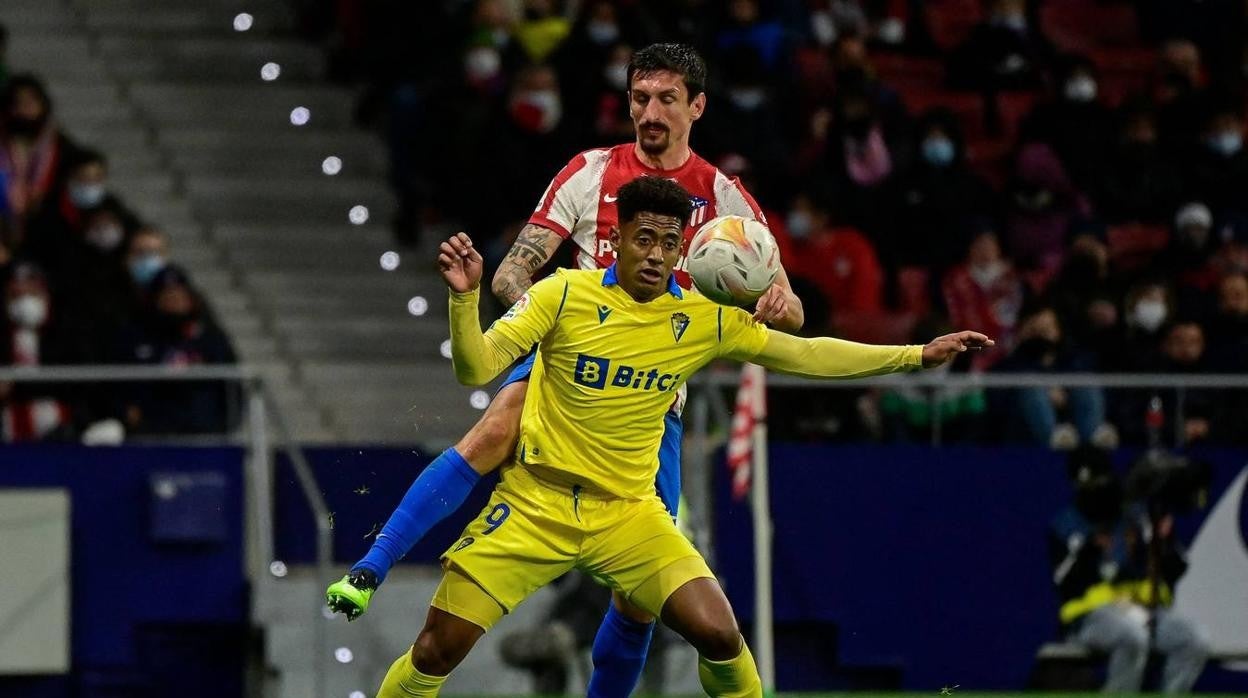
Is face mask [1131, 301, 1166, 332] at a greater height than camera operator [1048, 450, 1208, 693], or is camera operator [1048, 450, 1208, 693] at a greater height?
face mask [1131, 301, 1166, 332]

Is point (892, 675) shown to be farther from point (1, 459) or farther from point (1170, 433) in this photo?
point (1, 459)

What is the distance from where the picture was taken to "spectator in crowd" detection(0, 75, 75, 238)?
13.5 m

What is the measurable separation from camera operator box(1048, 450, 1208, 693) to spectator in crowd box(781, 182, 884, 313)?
A: 1.57 metres

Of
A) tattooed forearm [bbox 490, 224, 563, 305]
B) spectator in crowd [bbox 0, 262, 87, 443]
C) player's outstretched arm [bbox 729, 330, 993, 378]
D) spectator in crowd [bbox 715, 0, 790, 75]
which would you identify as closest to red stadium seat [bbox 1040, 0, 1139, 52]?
spectator in crowd [bbox 715, 0, 790, 75]

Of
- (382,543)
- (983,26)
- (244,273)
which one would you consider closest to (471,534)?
(382,543)

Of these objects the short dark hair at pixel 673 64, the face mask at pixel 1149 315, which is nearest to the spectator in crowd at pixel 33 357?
the short dark hair at pixel 673 64

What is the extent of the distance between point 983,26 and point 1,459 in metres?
7.28

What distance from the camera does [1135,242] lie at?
1564 cm

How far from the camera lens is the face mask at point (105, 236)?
13320 millimetres

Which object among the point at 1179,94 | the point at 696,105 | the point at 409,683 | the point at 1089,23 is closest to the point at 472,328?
the point at 409,683

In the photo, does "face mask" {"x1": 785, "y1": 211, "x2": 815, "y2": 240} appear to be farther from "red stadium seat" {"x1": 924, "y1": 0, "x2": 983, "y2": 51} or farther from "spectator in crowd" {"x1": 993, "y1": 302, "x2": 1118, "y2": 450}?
"red stadium seat" {"x1": 924, "y1": 0, "x2": 983, "y2": 51}

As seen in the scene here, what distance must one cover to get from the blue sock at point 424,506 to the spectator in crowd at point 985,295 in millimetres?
5772

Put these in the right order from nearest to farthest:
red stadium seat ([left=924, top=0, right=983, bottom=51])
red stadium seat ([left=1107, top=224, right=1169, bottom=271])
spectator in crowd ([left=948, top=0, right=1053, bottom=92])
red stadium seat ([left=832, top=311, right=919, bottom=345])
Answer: red stadium seat ([left=832, top=311, right=919, bottom=345])
red stadium seat ([left=1107, top=224, right=1169, bottom=271])
spectator in crowd ([left=948, top=0, right=1053, bottom=92])
red stadium seat ([left=924, top=0, right=983, bottom=51])

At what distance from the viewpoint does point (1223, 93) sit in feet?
53.6
